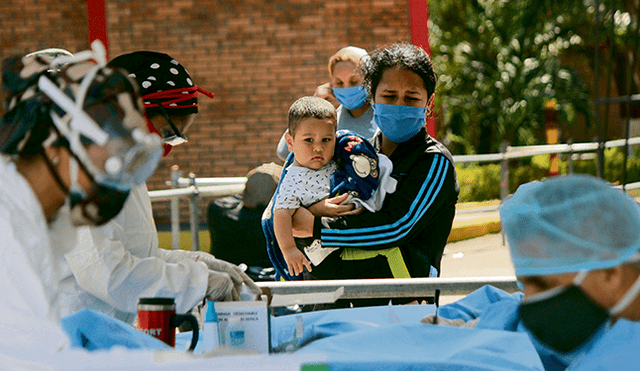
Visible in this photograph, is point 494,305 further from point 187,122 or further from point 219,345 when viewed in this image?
point 187,122

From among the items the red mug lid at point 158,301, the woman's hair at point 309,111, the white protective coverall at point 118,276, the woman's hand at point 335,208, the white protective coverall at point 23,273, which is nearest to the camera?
the white protective coverall at point 23,273

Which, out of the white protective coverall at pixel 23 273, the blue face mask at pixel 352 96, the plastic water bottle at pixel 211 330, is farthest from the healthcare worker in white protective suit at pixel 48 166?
the blue face mask at pixel 352 96

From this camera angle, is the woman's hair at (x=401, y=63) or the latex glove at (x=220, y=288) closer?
the latex glove at (x=220, y=288)

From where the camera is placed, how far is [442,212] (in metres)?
2.46

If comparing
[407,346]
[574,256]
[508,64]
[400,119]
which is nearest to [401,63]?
[400,119]

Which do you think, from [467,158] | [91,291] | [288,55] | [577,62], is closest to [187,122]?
[91,291]

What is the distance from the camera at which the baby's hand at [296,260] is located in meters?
2.52

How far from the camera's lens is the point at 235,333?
1689mm

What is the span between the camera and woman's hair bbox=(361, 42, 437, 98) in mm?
2477

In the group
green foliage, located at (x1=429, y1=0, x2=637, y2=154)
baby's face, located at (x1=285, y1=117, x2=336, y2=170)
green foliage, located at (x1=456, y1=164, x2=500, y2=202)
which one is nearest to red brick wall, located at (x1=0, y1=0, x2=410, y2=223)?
green foliage, located at (x1=456, y1=164, x2=500, y2=202)

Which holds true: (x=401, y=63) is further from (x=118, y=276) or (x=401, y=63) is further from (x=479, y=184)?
(x=479, y=184)

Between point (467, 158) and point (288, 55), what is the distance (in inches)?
118

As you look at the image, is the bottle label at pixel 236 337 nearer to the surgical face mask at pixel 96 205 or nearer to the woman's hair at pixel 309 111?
the surgical face mask at pixel 96 205

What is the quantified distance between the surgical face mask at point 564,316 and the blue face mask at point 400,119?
49.7 inches
